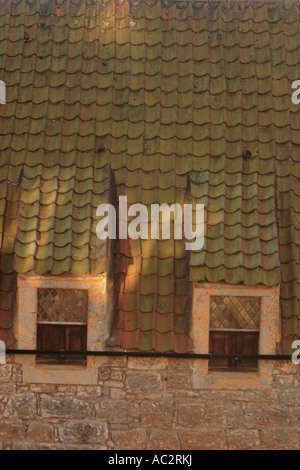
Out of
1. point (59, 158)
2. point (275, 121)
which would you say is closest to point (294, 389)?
point (275, 121)

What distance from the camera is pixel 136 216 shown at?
7.56 m

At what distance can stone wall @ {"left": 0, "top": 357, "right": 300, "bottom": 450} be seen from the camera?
23.0 ft

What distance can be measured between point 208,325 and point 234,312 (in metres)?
0.37

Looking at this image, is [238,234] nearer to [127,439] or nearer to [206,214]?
[206,214]

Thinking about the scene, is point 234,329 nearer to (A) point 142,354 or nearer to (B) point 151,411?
(A) point 142,354

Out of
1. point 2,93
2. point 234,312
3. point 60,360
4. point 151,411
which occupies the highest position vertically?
point 2,93

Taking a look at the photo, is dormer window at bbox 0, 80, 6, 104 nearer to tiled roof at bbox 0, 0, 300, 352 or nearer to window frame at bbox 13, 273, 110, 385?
tiled roof at bbox 0, 0, 300, 352

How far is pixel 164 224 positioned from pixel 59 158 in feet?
4.83

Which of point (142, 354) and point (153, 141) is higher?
point (153, 141)

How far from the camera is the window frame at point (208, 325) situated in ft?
23.2

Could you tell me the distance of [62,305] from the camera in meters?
7.36

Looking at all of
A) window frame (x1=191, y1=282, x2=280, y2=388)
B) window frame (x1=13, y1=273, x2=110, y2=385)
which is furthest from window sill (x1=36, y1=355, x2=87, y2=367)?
window frame (x1=191, y1=282, x2=280, y2=388)

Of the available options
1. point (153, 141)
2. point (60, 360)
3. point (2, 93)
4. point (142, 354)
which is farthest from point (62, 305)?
point (2, 93)

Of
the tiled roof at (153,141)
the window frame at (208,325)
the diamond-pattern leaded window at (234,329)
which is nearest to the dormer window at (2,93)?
the tiled roof at (153,141)
